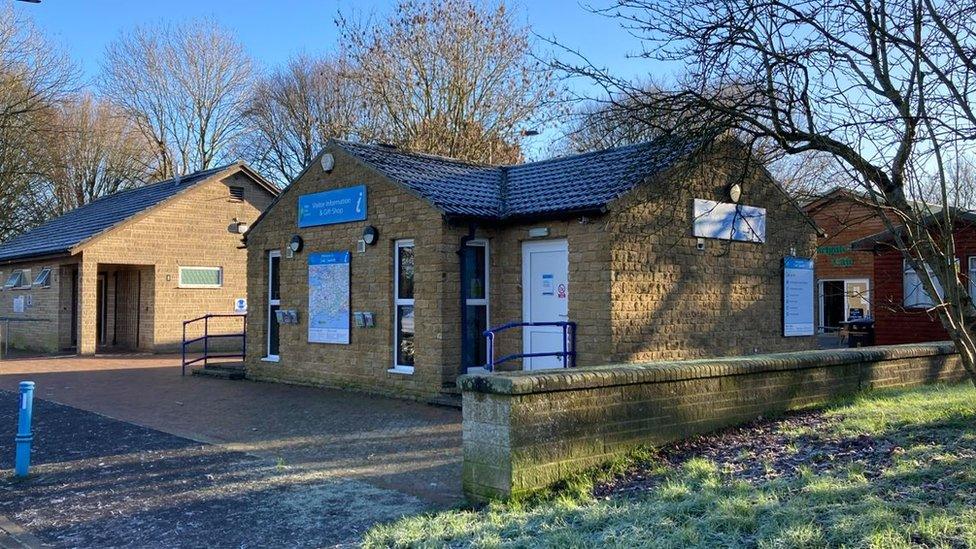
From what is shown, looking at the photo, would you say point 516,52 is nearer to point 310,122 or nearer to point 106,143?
point 310,122

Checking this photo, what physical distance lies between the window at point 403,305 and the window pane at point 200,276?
1397cm

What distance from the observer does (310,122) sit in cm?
3791

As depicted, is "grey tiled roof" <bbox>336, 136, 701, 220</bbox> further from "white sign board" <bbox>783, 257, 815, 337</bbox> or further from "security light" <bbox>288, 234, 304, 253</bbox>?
"white sign board" <bbox>783, 257, 815, 337</bbox>

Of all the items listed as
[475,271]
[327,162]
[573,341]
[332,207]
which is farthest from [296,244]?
[573,341]

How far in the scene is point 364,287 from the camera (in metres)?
13.4

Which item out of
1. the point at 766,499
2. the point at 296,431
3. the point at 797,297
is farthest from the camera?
the point at 797,297

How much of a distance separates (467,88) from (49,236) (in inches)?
577

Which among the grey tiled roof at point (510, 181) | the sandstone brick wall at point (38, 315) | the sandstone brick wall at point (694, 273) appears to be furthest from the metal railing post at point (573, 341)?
the sandstone brick wall at point (38, 315)

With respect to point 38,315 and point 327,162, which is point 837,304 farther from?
point 38,315

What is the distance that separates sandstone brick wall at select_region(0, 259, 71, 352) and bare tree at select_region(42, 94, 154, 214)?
521 inches

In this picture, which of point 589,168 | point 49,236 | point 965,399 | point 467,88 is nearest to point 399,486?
point 965,399

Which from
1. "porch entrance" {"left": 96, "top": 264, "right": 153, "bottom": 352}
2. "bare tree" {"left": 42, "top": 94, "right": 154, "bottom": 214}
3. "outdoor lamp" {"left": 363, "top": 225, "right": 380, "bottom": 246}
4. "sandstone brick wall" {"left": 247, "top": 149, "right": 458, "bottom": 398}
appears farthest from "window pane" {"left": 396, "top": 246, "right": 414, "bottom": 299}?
"bare tree" {"left": 42, "top": 94, "right": 154, "bottom": 214}

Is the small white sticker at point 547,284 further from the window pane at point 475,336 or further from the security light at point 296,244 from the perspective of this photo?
the security light at point 296,244

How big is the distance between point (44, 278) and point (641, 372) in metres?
23.1
